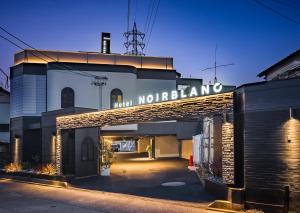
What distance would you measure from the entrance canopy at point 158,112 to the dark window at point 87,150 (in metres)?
2.01

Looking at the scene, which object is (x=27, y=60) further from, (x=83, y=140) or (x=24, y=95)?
(x=83, y=140)

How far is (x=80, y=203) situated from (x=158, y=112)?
6209mm

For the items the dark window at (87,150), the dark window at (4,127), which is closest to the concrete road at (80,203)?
the dark window at (87,150)

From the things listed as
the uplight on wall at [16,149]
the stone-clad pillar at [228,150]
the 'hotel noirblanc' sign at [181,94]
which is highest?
the 'hotel noirblanc' sign at [181,94]

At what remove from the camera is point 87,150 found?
91.0 feet

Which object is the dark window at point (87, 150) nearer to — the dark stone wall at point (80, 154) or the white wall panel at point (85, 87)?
the dark stone wall at point (80, 154)

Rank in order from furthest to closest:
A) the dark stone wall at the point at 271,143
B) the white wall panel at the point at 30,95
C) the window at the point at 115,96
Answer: the window at the point at 115,96 < the white wall panel at the point at 30,95 < the dark stone wall at the point at 271,143

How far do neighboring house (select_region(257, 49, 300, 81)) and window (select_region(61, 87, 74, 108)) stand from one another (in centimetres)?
1860

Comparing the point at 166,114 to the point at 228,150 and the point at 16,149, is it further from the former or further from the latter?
the point at 16,149

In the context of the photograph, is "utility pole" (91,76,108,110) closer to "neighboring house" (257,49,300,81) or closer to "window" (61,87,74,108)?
"window" (61,87,74,108)

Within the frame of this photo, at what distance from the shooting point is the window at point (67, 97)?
36.7 m

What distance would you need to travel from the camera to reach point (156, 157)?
4697cm

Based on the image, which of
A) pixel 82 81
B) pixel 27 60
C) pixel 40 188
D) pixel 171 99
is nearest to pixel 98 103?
pixel 82 81

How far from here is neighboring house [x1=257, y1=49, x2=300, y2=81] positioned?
79.9 ft
